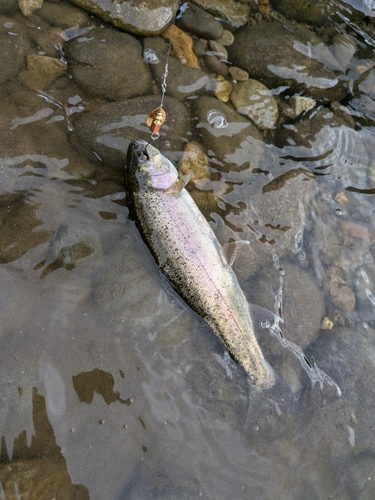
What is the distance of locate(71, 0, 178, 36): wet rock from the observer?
175 inches

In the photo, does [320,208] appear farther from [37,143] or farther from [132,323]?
[37,143]

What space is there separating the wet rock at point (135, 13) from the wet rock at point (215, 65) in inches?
26.5

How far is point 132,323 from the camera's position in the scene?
12.6 feet

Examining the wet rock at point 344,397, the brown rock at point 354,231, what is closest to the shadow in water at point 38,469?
the wet rock at point 344,397

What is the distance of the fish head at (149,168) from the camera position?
3.83 m

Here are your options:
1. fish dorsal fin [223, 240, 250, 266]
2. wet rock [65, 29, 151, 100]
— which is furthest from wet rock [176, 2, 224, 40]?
fish dorsal fin [223, 240, 250, 266]

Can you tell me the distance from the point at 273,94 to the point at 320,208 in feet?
5.46

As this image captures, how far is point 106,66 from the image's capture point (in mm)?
4328

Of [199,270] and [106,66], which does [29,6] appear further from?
[199,270]

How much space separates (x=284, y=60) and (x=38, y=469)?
215 inches

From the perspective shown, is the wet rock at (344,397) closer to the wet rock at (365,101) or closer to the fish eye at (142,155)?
the fish eye at (142,155)

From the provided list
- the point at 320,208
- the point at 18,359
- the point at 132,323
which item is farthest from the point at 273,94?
the point at 18,359

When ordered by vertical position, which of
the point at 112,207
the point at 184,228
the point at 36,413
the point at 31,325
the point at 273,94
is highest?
the point at 273,94

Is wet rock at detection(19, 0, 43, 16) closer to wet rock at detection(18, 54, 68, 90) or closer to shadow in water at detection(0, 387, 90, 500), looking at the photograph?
wet rock at detection(18, 54, 68, 90)
